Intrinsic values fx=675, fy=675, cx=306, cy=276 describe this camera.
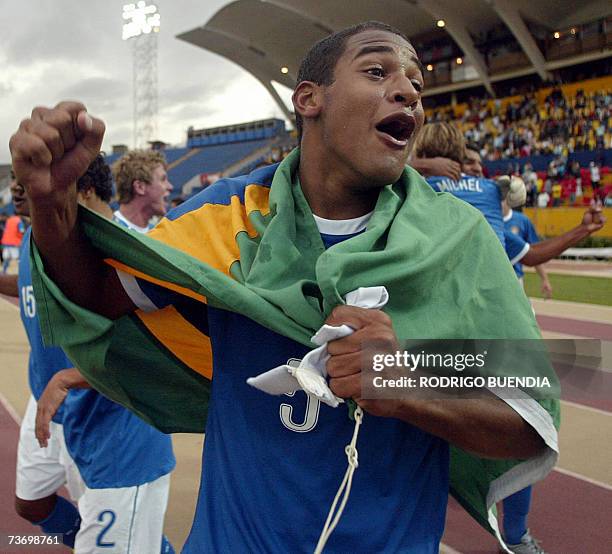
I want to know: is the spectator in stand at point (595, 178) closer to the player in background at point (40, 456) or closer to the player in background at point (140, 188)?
the player in background at point (140, 188)

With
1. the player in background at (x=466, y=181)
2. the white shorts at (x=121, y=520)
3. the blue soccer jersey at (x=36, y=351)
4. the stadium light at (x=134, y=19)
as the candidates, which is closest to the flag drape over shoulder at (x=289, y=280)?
the white shorts at (x=121, y=520)

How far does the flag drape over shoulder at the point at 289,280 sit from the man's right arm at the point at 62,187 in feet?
0.13

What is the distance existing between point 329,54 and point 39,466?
244 cm

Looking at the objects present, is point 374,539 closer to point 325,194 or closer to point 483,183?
point 325,194

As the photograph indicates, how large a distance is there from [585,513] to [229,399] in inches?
124

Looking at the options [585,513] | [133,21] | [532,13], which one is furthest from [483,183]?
[133,21]

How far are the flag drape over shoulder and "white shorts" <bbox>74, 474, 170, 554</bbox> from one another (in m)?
1.07

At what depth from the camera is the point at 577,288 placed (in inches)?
564

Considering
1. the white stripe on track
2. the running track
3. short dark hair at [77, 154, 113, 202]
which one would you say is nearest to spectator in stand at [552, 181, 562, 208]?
the white stripe on track

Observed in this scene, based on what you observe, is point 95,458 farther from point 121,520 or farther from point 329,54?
point 329,54

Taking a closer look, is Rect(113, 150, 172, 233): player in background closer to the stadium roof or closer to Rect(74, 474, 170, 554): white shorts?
Rect(74, 474, 170, 554): white shorts

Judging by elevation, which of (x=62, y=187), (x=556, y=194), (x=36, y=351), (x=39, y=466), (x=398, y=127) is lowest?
(x=39, y=466)

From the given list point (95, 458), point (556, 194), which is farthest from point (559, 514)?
point (556, 194)

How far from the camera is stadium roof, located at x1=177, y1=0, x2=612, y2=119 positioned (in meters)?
31.5
